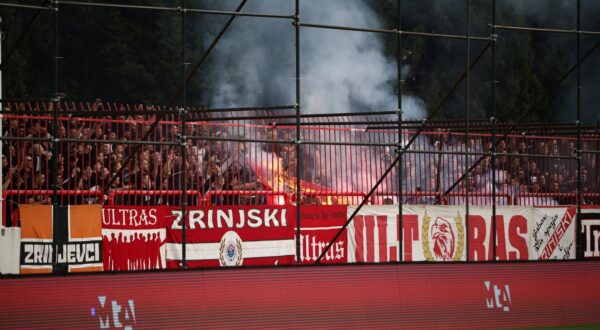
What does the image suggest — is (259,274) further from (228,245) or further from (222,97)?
(222,97)

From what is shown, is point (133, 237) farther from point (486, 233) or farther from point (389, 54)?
point (389, 54)

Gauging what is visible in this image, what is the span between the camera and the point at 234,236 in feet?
59.9

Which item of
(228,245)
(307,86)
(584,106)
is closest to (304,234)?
(228,245)

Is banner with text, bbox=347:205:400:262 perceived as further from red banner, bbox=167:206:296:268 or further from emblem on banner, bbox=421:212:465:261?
red banner, bbox=167:206:296:268

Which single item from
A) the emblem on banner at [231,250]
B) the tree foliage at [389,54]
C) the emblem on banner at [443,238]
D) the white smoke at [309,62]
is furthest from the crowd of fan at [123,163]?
the white smoke at [309,62]

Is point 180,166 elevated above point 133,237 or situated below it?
above

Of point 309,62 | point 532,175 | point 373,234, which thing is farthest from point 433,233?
point 309,62

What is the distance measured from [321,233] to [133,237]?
11.6ft

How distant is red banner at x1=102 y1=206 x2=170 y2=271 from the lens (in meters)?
17.1

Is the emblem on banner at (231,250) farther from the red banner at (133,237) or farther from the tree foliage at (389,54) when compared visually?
the tree foliage at (389,54)

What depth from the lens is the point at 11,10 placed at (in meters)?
35.8

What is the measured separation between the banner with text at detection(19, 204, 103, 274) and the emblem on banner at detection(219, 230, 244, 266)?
2261 millimetres

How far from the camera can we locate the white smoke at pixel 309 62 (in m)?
41.3

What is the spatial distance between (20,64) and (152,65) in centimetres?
695
